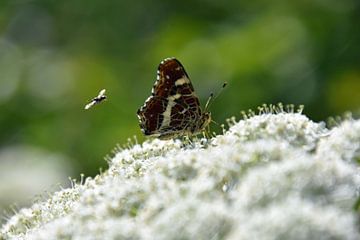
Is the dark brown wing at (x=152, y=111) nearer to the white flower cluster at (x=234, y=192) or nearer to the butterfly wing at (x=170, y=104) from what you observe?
the butterfly wing at (x=170, y=104)

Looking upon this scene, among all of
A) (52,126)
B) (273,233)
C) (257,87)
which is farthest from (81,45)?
(273,233)

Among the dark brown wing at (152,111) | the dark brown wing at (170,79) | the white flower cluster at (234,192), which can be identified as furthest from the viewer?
the dark brown wing at (152,111)

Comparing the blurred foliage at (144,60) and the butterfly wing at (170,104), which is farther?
the blurred foliage at (144,60)

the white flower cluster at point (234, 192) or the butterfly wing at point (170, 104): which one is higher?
the butterfly wing at point (170, 104)

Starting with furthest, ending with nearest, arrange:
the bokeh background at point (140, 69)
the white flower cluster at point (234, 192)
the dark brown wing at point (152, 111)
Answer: the bokeh background at point (140, 69)
the dark brown wing at point (152, 111)
the white flower cluster at point (234, 192)

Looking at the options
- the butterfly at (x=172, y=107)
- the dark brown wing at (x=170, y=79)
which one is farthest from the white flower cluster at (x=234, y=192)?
the dark brown wing at (x=170, y=79)

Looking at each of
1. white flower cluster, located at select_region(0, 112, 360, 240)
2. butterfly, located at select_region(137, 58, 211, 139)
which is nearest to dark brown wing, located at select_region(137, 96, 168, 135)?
butterfly, located at select_region(137, 58, 211, 139)

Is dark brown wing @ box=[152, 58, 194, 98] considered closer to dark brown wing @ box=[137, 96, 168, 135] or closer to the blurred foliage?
dark brown wing @ box=[137, 96, 168, 135]
